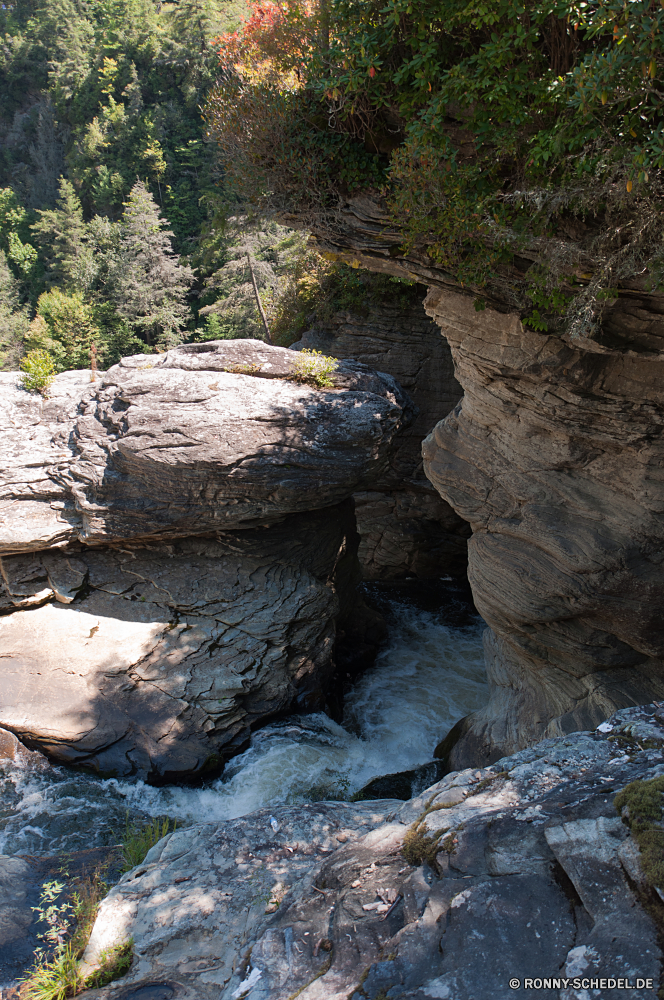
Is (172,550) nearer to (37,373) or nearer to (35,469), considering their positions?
(35,469)

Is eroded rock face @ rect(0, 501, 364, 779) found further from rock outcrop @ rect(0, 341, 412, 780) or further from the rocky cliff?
the rocky cliff

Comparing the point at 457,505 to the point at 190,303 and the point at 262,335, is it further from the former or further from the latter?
the point at 190,303

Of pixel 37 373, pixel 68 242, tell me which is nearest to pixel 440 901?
pixel 37 373

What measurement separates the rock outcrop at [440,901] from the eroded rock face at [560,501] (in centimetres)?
297

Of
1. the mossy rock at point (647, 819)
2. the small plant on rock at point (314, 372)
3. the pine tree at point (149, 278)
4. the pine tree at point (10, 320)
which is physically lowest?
the pine tree at point (10, 320)

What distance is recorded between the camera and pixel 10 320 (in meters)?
37.9

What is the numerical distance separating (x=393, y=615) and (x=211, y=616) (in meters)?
5.95

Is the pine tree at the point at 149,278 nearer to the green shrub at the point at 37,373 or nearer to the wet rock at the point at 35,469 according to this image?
the green shrub at the point at 37,373

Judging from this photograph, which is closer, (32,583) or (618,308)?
(618,308)

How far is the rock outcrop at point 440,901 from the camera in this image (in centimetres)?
273

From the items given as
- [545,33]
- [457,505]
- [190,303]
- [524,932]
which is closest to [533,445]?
[457,505]

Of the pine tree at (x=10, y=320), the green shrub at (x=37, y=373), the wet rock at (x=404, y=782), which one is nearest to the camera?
the wet rock at (x=404, y=782)

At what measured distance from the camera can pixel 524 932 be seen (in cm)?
286

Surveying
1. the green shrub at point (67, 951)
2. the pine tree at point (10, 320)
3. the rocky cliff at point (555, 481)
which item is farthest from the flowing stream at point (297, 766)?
the pine tree at point (10, 320)
